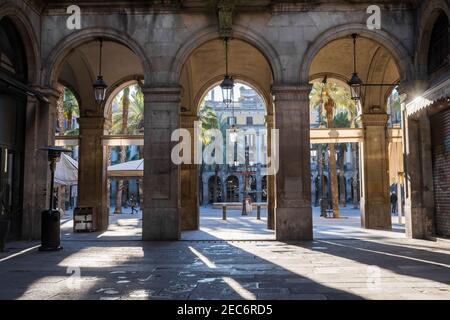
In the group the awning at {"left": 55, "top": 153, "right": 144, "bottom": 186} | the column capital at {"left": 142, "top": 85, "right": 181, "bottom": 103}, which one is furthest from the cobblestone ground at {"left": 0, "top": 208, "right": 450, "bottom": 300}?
the awning at {"left": 55, "top": 153, "right": 144, "bottom": 186}

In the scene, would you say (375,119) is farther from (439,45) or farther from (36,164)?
(36,164)

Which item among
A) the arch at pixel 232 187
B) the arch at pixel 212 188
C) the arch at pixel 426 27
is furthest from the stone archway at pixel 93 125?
the arch at pixel 212 188

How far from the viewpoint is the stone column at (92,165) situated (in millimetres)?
17703

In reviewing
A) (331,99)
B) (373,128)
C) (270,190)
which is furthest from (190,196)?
(331,99)

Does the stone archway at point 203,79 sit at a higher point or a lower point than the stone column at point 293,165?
higher

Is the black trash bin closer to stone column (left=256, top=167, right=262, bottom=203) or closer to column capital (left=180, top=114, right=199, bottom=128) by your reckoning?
column capital (left=180, top=114, right=199, bottom=128)

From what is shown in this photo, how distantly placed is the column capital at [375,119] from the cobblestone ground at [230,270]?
6130 mm

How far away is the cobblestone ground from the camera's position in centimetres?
607

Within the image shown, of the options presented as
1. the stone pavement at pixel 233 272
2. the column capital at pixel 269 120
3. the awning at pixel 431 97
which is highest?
the column capital at pixel 269 120

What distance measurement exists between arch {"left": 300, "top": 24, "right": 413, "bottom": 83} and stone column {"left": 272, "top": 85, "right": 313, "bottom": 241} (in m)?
0.71

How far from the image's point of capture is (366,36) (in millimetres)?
13172

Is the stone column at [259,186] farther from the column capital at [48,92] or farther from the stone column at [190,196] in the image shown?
the column capital at [48,92]

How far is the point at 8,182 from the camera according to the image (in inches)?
495

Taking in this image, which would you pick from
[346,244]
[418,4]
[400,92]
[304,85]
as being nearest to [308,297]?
[346,244]
